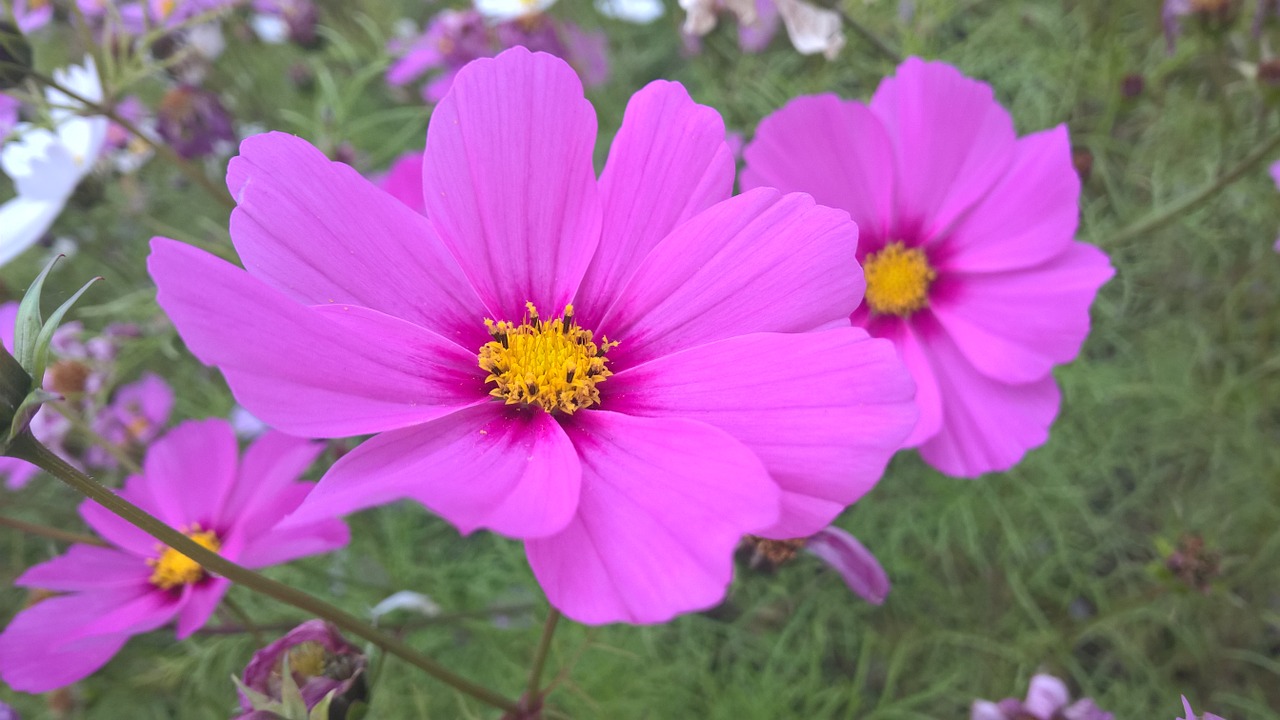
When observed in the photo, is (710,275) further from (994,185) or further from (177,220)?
(177,220)

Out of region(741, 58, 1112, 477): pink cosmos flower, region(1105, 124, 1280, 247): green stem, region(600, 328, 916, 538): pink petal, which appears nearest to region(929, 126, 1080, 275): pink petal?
region(741, 58, 1112, 477): pink cosmos flower

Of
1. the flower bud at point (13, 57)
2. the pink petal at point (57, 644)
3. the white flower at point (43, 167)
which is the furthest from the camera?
the white flower at point (43, 167)

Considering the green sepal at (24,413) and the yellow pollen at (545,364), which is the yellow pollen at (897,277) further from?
the green sepal at (24,413)

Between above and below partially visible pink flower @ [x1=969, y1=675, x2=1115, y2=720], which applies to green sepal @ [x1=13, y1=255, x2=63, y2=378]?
above

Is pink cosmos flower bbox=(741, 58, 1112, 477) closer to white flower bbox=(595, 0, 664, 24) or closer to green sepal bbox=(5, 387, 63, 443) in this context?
green sepal bbox=(5, 387, 63, 443)

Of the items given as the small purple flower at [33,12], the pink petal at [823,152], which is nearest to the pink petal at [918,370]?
the pink petal at [823,152]

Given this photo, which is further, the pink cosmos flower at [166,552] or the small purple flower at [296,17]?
the small purple flower at [296,17]

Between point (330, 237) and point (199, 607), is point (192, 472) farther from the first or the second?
point (330, 237)
